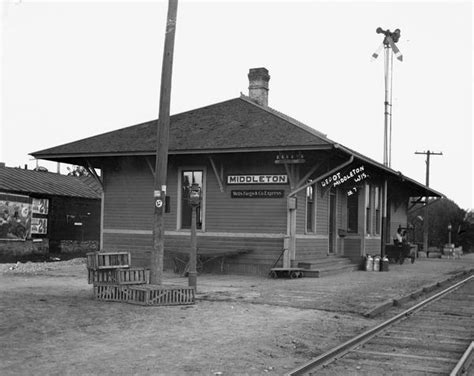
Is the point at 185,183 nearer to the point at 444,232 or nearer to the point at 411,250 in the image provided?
the point at 411,250

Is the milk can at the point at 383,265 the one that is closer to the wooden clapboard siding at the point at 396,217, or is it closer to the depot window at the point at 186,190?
the depot window at the point at 186,190

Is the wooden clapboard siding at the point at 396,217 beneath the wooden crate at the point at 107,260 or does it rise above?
above

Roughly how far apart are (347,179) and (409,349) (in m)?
13.5

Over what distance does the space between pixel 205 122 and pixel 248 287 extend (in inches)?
285

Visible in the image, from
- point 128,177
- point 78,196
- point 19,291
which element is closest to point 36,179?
point 78,196

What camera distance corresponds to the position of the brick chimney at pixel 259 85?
22328 mm

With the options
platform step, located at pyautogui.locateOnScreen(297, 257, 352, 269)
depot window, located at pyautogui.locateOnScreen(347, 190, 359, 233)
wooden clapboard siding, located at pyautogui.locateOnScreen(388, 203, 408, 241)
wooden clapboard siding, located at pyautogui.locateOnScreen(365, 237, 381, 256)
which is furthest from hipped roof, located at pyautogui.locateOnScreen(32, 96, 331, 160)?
wooden clapboard siding, located at pyautogui.locateOnScreen(388, 203, 408, 241)

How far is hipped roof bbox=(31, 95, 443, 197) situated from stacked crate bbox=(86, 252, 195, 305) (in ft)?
20.2

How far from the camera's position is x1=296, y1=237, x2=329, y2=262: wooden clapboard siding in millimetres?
17969

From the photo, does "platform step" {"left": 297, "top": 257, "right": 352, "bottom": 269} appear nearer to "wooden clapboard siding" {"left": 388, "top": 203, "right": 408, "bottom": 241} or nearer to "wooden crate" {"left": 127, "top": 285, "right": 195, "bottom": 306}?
"wooden crate" {"left": 127, "top": 285, "right": 195, "bottom": 306}

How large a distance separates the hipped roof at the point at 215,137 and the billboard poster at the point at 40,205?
3882mm

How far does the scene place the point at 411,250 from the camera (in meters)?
29.0

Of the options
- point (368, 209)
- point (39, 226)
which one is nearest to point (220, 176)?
point (368, 209)

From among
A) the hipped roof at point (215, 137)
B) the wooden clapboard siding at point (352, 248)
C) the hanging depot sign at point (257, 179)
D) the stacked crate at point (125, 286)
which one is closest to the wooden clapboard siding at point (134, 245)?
the hipped roof at point (215, 137)
